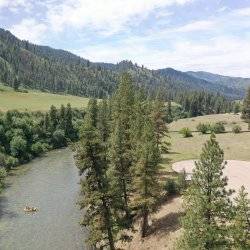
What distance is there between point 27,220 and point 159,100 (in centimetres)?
3147

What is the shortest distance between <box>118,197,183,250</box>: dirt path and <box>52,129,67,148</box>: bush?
291ft

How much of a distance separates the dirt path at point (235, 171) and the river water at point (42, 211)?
20257 millimetres

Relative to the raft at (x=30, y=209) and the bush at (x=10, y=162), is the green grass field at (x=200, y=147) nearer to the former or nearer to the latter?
the raft at (x=30, y=209)

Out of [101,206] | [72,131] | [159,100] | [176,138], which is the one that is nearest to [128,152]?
[101,206]

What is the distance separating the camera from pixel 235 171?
7488cm

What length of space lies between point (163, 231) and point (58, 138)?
96.4m

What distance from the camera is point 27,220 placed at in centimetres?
6712

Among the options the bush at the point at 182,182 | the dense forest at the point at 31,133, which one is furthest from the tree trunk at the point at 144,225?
the dense forest at the point at 31,133

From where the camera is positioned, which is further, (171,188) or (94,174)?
Answer: (171,188)

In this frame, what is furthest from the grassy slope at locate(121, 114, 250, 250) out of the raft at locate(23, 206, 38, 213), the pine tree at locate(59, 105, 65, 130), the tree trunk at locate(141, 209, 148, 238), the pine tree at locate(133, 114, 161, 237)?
the pine tree at locate(59, 105, 65, 130)

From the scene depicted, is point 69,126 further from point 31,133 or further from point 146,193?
point 146,193

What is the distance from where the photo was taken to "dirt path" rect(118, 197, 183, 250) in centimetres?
5125

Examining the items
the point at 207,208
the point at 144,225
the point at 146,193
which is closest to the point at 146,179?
the point at 146,193

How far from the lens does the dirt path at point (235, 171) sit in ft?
214
